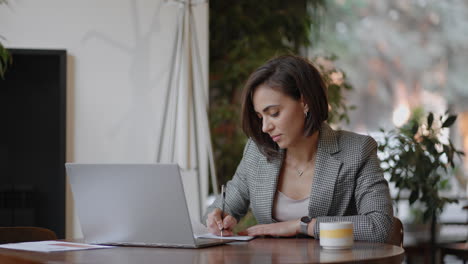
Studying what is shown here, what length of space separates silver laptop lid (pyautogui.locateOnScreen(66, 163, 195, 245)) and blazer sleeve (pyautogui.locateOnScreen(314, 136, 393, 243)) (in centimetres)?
49

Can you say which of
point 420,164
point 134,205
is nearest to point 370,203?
point 134,205

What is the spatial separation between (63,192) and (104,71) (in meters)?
0.80

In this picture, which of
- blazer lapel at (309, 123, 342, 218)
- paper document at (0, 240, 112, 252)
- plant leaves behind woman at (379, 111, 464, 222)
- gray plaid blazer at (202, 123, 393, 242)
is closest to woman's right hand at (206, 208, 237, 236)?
gray plaid blazer at (202, 123, 393, 242)

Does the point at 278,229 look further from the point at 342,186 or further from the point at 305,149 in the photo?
the point at 305,149

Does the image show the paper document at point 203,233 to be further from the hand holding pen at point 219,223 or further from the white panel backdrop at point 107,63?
the white panel backdrop at point 107,63

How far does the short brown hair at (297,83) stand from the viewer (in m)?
2.21

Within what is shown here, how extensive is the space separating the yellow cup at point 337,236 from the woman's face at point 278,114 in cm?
55

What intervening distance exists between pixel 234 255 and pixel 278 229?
0.45 metres

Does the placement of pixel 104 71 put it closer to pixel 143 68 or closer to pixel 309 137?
pixel 143 68

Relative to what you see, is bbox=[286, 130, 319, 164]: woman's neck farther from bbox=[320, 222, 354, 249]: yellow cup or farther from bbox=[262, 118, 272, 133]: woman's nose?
bbox=[320, 222, 354, 249]: yellow cup

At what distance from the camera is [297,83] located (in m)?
2.21

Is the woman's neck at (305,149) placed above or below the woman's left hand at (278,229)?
above

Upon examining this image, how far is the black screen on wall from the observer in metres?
4.21

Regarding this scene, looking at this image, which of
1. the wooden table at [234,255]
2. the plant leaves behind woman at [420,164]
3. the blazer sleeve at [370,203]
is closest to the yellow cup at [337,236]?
the wooden table at [234,255]
